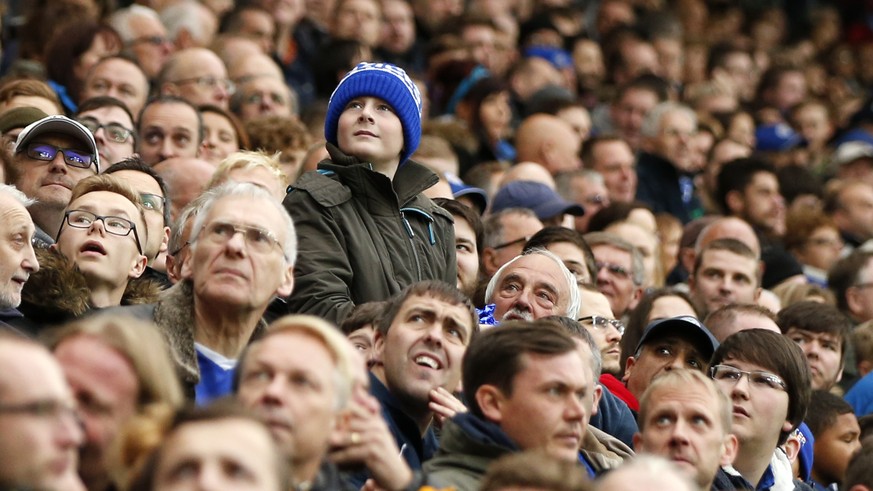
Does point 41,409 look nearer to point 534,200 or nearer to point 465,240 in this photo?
point 465,240

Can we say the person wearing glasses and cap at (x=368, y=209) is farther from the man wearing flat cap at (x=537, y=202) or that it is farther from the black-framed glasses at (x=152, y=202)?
the man wearing flat cap at (x=537, y=202)

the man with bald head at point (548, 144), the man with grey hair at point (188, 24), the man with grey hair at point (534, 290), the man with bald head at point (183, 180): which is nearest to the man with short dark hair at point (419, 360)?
the man with grey hair at point (534, 290)

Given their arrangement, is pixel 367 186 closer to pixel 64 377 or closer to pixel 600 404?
pixel 600 404

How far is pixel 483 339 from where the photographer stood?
19.7ft

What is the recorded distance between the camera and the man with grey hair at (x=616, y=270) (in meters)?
9.62

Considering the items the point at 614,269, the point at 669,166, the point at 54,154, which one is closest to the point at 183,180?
the point at 54,154

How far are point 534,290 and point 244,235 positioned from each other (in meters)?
2.02

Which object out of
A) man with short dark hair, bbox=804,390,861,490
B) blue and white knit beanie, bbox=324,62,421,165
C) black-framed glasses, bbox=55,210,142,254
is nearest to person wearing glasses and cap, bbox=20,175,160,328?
black-framed glasses, bbox=55,210,142,254

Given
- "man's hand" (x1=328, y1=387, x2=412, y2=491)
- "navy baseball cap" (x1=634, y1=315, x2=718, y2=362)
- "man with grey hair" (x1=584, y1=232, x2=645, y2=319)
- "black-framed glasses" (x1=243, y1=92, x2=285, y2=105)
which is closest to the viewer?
"man's hand" (x1=328, y1=387, x2=412, y2=491)

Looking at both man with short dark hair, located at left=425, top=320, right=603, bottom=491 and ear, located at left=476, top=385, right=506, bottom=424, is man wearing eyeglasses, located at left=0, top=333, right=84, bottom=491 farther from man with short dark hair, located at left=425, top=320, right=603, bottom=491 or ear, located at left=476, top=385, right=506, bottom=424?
ear, located at left=476, top=385, right=506, bottom=424

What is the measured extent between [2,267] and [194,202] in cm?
80

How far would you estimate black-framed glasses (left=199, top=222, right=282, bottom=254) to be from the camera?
19.7ft

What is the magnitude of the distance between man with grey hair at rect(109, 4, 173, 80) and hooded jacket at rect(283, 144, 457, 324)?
413 cm

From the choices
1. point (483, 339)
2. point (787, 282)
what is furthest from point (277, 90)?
point (483, 339)
